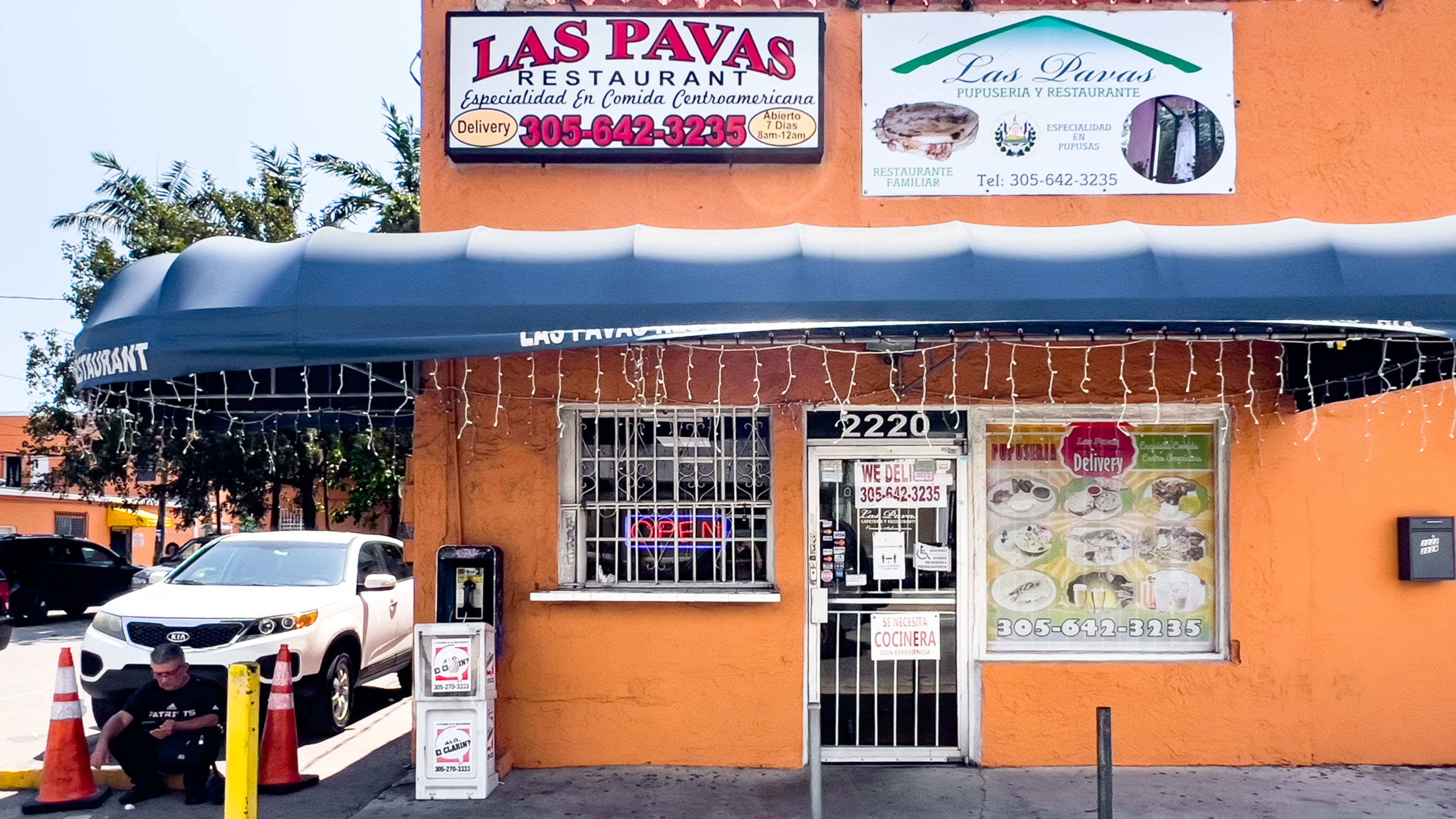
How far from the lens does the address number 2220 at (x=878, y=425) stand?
24.5 ft

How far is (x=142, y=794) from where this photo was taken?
6891mm

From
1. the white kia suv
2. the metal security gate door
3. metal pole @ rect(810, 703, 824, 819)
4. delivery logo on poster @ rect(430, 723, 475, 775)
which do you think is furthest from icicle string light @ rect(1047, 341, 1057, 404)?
the white kia suv

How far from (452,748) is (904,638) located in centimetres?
300

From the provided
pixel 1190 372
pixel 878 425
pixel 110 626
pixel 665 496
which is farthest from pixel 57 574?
pixel 1190 372

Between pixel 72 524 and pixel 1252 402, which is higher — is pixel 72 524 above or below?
below

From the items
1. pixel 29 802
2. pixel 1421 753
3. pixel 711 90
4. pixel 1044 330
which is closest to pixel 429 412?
pixel 711 90

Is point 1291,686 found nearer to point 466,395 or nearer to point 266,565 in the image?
point 466,395

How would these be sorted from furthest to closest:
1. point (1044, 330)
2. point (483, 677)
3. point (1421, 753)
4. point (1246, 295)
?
point (1421, 753), point (483, 677), point (1044, 330), point (1246, 295)

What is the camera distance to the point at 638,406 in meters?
7.48

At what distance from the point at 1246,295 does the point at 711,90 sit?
3737mm

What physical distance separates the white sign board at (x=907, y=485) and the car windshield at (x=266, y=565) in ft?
16.5

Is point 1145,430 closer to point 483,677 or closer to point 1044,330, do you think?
point 1044,330

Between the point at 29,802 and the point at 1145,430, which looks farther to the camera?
the point at 1145,430

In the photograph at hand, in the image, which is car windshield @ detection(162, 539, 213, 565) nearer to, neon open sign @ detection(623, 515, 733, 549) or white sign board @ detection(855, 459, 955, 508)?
neon open sign @ detection(623, 515, 733, 549)
